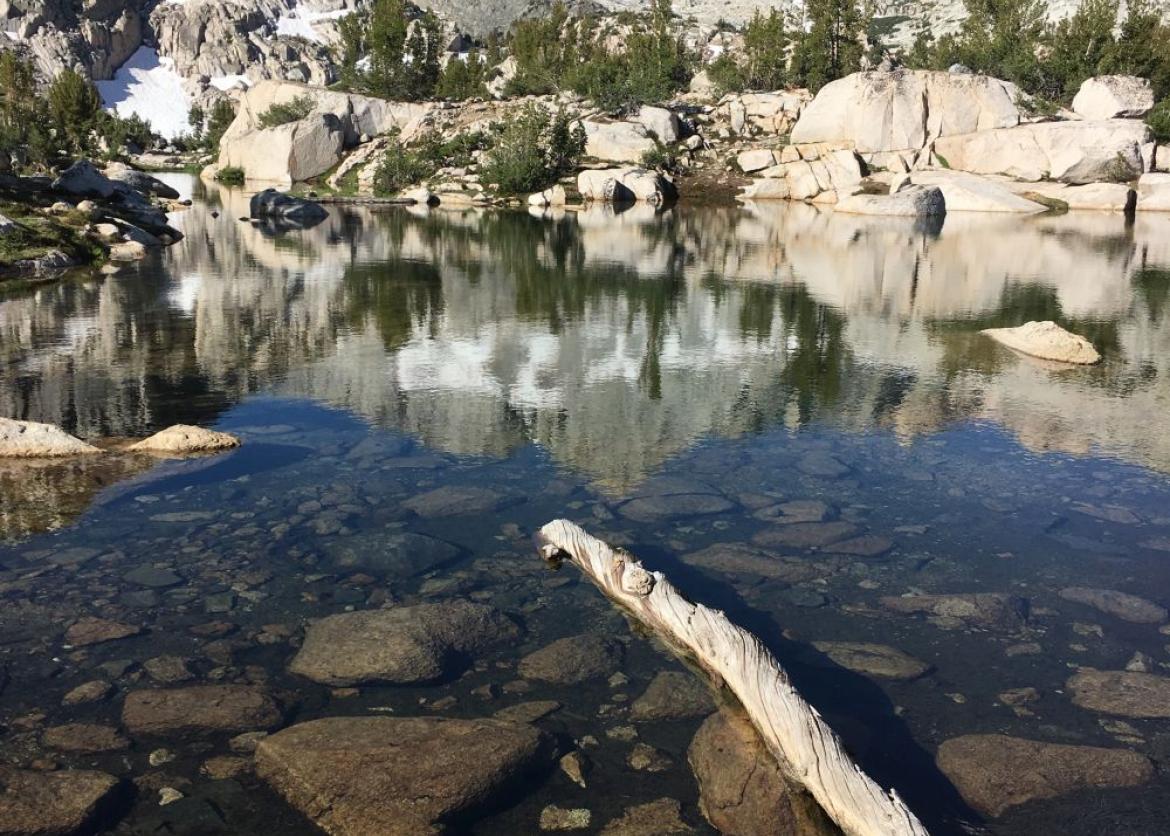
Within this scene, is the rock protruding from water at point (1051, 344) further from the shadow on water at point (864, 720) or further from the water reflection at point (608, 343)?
the shadow on water at point (864, 720)

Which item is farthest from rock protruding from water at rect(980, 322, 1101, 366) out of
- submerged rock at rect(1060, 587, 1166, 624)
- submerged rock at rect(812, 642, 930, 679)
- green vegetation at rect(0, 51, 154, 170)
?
green vegetation at rect(0, 51, 154, 170)

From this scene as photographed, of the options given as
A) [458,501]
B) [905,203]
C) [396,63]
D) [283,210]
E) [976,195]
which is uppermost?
Answer: [396,63]

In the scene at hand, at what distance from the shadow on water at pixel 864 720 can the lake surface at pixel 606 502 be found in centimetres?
3

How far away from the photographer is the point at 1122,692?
8.35 meters

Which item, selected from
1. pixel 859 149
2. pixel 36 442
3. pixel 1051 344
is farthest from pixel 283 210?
pixel 1051 344

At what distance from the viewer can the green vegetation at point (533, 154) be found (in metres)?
79.5

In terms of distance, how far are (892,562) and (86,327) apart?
848 inches

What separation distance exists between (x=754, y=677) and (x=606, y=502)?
16.0 ft

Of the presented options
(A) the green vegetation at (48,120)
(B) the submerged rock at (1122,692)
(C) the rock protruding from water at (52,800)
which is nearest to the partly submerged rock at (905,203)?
(A) the green vegetation at (48,120)

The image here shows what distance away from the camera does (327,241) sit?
159 ft

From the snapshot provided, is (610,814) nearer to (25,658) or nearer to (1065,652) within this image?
(1065,652)

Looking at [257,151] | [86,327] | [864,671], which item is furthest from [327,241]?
[257,151]

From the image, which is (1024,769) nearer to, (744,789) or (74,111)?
(744,789)

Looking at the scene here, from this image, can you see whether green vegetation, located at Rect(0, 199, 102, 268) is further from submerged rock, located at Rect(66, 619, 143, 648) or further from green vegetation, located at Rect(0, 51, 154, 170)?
submerged rock, located at Rect(66, 619, 143, 648)
